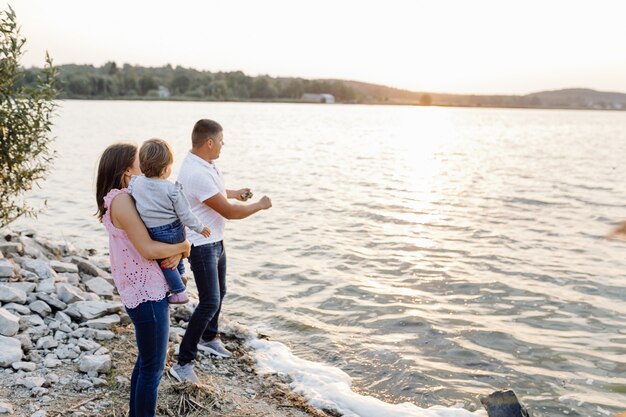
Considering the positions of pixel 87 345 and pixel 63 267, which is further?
pixel 63 267

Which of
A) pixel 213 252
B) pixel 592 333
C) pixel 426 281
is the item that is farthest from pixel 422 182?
pixel 213 252

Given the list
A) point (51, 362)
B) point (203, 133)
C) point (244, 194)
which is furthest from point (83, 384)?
point (203, 133)

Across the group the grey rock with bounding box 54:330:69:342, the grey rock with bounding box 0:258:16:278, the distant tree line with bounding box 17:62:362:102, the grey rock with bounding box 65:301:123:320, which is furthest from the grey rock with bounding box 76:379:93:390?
the distant tree line with bounding box 17:62:362:102

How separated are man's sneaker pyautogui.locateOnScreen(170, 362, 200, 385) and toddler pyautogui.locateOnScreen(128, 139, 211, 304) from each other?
1.67 meters

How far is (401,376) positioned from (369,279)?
4087 millimetres

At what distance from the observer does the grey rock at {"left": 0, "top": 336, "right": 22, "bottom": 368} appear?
18.1ft

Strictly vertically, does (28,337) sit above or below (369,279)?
above

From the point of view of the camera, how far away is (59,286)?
7.29 metres

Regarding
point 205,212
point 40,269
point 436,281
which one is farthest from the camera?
point 436,281

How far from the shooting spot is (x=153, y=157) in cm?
431

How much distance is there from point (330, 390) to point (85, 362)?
2.71 m

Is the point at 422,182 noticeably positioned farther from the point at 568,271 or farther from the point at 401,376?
the point at 401,376

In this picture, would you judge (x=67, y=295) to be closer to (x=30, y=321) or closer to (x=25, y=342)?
(x=30, y=321)

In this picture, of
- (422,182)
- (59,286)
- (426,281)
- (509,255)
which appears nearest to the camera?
(59,286)
